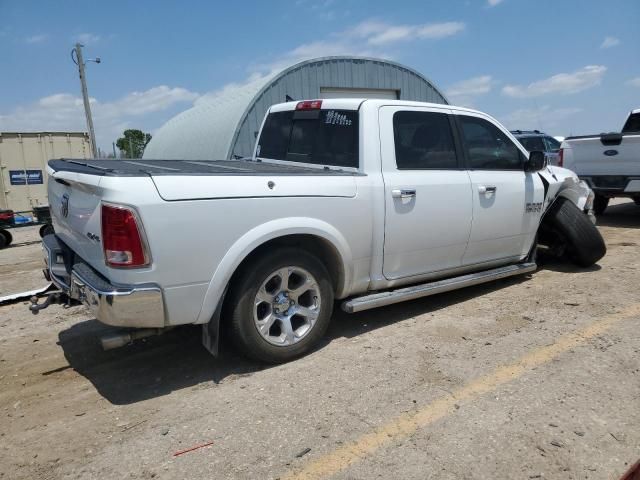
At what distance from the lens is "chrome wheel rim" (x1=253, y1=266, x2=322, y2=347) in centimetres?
349

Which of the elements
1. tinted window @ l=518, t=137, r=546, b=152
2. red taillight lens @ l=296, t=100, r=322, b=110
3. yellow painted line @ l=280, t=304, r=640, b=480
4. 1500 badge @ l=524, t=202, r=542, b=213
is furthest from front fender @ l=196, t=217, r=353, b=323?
tinted window @ l=518, t=137, r=546, b=152

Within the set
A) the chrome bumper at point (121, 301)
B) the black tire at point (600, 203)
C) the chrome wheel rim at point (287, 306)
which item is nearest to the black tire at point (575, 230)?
the chrome wheel rim at point (287, 306)

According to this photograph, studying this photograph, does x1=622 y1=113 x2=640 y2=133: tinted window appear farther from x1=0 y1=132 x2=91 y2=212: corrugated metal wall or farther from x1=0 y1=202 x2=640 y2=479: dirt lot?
x1=0 y1=132 x2=91 y2=212: corrugated metal wall

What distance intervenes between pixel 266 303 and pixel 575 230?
3894 mm

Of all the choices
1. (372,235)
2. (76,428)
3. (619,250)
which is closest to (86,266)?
(76,428)

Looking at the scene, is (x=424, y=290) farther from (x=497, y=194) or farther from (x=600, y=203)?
(x=600, y=203)

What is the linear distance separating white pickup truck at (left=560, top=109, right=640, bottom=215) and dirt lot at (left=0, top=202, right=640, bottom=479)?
15.8 ft

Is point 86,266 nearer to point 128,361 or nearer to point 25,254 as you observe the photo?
point 128,361

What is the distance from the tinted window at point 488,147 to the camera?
15.4ft

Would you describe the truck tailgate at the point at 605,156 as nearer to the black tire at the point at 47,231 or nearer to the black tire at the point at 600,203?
the black tire at the point at 600,203

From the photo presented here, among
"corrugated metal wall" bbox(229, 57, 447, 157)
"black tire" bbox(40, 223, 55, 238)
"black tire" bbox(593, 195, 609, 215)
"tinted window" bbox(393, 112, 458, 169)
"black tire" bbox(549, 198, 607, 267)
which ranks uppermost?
"corrugated metal wall" bbox(229, 57, 447, 157)

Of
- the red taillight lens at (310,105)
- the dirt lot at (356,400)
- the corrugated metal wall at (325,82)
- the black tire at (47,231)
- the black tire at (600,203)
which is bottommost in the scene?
the dirt lot at (356,400)

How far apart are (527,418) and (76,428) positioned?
2580 mm

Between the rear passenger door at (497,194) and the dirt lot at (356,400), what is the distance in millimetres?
616
